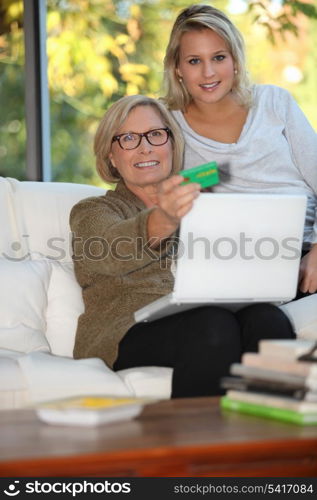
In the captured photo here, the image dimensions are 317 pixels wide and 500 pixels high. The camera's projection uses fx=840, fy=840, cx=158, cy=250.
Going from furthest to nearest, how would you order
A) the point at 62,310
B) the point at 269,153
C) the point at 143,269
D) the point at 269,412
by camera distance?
the point at 269,153 → the point at 62,310 → the point at 143,269 → the point at 269,412

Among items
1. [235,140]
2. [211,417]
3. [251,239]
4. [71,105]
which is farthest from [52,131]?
[211,417]

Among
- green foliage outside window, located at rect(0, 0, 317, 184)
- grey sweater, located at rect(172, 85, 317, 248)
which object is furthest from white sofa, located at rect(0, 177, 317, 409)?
green foliage outside window, located at rect(0, 0, 317, 184)

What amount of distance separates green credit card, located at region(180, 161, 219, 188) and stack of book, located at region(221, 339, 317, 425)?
368 millimetres

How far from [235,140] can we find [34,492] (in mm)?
1646

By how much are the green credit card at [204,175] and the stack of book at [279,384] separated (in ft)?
1.21

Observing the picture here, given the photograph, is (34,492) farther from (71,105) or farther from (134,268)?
(71,105)

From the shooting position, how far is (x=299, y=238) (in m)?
1.96

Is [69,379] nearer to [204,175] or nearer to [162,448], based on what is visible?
[204,175]

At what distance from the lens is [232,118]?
8.84ft

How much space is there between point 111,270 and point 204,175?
1.69 feet

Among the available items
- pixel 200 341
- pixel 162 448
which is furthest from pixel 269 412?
pixel 200 341

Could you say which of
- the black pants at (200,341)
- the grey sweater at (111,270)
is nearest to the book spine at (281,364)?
the black pants at (200,341)

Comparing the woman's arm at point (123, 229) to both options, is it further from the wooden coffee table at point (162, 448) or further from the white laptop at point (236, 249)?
the wooden coffee table at point (162, 448)

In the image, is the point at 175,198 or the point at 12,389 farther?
the point at 12,389
